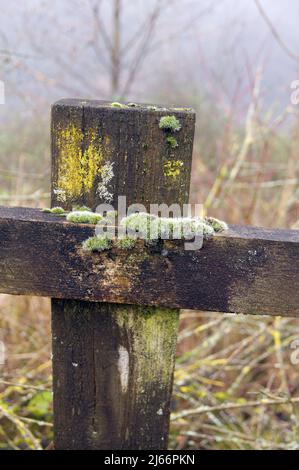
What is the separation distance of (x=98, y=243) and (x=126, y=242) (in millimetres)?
64

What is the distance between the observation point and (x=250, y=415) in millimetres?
2740

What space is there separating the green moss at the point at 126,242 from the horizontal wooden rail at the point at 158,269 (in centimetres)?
1

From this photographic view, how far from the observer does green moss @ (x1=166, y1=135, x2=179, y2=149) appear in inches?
38.6

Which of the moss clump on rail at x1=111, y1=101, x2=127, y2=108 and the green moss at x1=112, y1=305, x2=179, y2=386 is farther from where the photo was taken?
the green moss at x1=112, y1=305, x2=179, y2=386

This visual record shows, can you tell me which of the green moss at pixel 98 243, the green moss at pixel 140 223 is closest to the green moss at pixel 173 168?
the green moss at pixel 140 223

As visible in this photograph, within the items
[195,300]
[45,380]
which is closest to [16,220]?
[195,300]

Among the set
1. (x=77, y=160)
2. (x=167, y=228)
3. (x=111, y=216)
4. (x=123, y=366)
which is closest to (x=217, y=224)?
(x=167, y=228)

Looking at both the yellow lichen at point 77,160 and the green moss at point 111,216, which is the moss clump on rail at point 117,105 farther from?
the green moss at point 111,216

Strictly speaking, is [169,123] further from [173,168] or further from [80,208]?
[80,208]

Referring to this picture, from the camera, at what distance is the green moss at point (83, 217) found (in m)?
0.97

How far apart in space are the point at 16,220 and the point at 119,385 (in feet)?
1.87

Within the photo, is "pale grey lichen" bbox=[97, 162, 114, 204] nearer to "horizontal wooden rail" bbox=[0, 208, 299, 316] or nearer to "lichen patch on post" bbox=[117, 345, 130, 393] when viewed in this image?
"horizontal wooden rail" bbox=[0, 208, 299, 316]

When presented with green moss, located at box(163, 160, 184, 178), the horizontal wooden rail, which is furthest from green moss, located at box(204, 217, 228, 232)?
green moss, located at box(163, 160, 184, 178)
